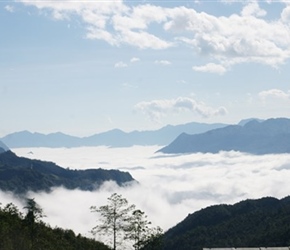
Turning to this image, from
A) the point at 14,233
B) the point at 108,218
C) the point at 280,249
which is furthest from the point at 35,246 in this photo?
the point at 280,249

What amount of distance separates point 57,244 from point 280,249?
1989 inches

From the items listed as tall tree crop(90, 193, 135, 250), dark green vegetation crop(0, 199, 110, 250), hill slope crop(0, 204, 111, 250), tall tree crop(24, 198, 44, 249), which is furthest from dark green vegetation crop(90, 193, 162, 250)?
tall tree crop(24, 198, 44, 249)

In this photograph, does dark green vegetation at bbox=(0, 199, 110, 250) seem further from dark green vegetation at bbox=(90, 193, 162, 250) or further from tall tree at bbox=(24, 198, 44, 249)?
dark green vegetation at bbox=(90, 193, 162, 250)

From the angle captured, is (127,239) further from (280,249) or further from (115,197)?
(280,249)

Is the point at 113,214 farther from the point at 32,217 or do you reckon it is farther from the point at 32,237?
the point at 32,237

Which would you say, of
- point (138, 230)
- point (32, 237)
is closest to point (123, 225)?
point (138, 230)

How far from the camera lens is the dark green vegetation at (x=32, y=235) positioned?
92.2 metres

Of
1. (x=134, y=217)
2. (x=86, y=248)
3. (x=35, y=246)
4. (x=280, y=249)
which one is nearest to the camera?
(x=280, y=249)

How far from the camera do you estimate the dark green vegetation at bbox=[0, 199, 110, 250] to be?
9219cm

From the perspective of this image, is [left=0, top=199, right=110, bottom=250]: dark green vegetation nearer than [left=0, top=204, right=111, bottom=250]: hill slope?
No

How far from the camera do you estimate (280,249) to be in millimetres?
83812

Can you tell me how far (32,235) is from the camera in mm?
99812

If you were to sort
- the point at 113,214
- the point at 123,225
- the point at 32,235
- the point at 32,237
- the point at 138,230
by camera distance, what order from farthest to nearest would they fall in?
the point at 138,230, the point at 123,225, the point at 32,235, the point at 32,237, the point at 113,214

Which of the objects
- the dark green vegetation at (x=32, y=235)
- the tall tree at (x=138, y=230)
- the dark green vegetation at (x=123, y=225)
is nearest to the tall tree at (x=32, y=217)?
the dark green vegetation at (x=32, y=235)
